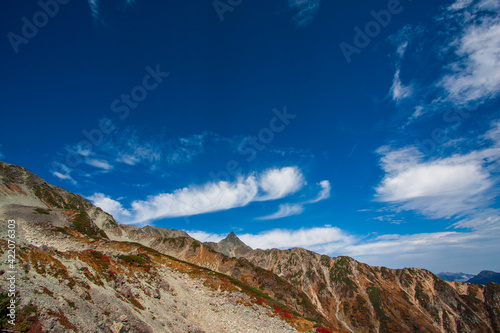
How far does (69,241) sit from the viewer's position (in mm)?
61844

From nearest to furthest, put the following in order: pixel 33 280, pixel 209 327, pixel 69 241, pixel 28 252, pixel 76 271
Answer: pixel 33 280, pixel 28 252, pixel 76 271, pixel 209 327, pixel 69 241

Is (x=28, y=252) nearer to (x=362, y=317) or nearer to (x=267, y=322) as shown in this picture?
(x=267, y=322)

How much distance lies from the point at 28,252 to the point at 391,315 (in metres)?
233

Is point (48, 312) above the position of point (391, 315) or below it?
above

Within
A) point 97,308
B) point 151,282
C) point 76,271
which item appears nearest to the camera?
point 97,308

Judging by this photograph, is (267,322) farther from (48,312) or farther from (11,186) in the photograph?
(11,186)

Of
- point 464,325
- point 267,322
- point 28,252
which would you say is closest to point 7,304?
point 28,252

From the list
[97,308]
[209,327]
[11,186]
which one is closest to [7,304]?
[97,308]

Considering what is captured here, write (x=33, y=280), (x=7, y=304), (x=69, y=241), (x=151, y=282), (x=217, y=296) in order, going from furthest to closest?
(x=69, y=241)
(x=217, y=296)
(x=151, y=282)
(x=33, y=280)
(x=7, y=304)

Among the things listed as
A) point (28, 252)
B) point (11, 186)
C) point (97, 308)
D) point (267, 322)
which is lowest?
point (267, 322)

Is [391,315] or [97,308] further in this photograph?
[391,315]

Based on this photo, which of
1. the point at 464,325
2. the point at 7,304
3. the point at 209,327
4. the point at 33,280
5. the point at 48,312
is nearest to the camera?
the point at 7,304

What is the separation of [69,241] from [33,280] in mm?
58058

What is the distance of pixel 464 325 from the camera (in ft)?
559
